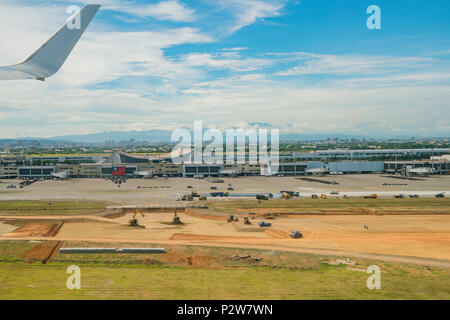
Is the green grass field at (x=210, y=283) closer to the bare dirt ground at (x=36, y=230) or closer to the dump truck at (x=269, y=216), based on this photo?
the bare dirt ground at (x=36, y=230)

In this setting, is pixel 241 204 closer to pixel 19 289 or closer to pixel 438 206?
pixel 438 206

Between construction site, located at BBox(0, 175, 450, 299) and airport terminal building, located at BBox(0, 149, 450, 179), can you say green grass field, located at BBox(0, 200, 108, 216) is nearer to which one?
construction site, located at BBox(0, 175, 450, 299)

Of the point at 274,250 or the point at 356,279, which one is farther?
the point at 274,250

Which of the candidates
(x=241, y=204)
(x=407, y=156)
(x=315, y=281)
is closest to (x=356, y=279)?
(x=315, y=281)

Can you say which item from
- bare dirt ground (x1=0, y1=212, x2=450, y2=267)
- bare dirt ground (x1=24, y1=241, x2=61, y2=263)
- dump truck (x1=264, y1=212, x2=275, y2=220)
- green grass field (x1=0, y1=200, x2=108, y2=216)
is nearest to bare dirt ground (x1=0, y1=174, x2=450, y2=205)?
green grass field (x1=0, y1=200, x2=108, y2=216)

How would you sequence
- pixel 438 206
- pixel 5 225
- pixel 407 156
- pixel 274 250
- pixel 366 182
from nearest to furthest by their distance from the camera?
pixel 274 250 → pixel 5 225 → pixel 438 206 → pixel 366 182 → pixel 407 156

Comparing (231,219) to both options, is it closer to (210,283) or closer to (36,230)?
(210,283)

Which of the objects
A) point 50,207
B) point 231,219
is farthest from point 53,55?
point 50,207
